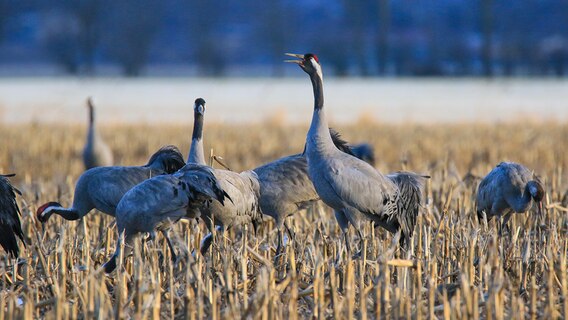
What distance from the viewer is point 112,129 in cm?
1638

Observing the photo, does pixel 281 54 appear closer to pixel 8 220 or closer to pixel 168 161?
pixel 168 161

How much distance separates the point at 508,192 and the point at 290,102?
22.4 meters

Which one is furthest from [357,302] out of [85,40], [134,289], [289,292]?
[85,40]

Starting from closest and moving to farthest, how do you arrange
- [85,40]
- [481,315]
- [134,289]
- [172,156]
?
1. [134,289]
2. [481,315]
3. [172,156]
4. [85,40]

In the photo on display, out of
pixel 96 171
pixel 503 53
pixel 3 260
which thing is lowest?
pixel 3 260

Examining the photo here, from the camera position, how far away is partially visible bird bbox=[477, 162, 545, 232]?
21.5ft

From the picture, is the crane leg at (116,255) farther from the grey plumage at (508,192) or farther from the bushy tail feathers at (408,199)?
the grey plumage at (508,192)

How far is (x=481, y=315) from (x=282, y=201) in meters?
2.37

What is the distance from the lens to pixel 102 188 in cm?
641

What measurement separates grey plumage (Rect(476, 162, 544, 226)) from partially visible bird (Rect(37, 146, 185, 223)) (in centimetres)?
215

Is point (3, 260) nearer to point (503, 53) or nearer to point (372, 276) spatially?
point (372, 276)

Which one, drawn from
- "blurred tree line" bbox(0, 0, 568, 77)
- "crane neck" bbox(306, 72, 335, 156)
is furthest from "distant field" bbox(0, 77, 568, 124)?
"blurred tree line" bbox(0, 0, 568, 77)

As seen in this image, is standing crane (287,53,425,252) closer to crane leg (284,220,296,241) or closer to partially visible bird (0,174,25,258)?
crane leg (284,220,296,241)

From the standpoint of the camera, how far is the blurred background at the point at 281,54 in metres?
28.7
